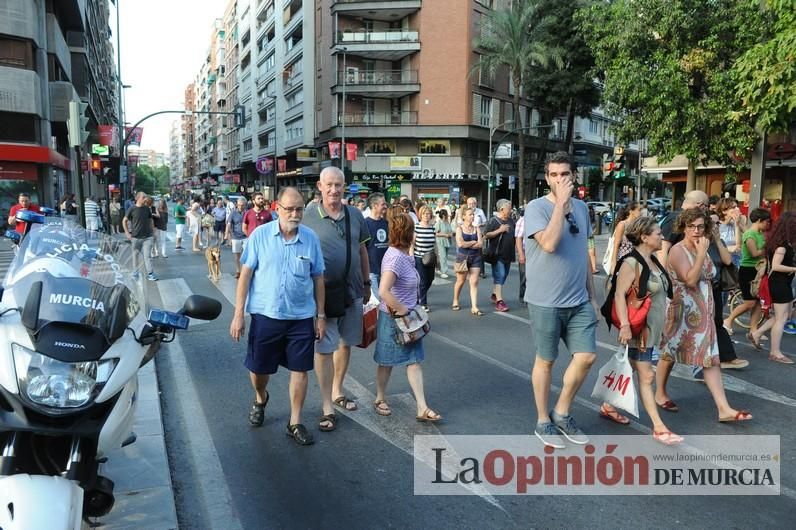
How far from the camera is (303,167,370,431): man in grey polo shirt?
15.6 feet

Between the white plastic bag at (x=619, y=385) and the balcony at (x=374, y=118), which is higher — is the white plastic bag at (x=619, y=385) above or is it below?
below

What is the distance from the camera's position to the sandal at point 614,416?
4875 mm

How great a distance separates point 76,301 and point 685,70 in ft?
62.4

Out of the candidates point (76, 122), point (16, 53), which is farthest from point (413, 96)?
point (76, 122)

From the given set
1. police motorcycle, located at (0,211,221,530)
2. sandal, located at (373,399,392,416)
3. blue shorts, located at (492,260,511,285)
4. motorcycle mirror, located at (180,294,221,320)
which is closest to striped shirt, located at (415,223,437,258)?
blue shorts, located at (492,260,511,285)

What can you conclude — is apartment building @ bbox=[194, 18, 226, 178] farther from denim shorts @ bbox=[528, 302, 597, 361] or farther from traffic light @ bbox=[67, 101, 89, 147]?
denim shorts @ bbox=[528, 302, 597, 361]

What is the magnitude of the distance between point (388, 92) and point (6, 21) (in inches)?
883

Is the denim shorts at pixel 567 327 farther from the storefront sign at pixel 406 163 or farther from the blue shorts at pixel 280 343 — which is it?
the storefront sign at pixel 406 163

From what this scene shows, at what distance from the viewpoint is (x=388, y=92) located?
42.2 meters

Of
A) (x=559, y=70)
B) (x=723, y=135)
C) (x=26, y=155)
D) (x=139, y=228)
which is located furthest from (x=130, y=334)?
(x=559, y=70)

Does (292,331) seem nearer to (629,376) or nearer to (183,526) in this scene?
(183,526)

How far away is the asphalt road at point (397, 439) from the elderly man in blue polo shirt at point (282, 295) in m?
0.53

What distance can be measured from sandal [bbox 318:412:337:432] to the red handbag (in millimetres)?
2264

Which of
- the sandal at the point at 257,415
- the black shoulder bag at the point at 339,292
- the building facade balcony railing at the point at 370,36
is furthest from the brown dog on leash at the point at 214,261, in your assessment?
the building facade balcony railing at the point at 370,36
